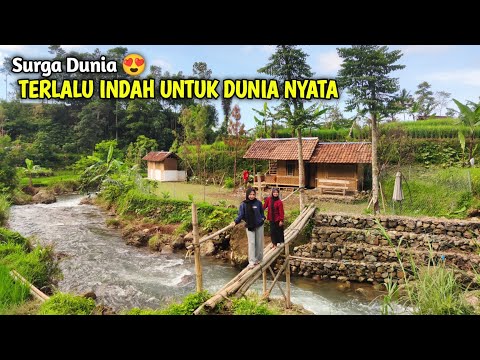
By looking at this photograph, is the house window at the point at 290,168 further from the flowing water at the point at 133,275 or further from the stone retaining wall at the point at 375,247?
the flowing water at the point at 133,275

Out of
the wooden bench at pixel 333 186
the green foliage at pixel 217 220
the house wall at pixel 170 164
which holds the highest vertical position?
the house wall at pixel 170 164

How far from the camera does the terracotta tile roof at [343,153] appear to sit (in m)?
11.9

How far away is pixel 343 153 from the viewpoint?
41.0 feet

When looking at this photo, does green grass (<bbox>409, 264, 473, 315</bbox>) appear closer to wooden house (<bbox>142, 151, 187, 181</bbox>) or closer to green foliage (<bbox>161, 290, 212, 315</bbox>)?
green foliage (<bbox>161, 290, 212, 315</bbox>)

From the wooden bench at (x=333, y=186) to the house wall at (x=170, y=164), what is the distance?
919cm

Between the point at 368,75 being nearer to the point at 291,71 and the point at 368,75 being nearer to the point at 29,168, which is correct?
the point at 291,71

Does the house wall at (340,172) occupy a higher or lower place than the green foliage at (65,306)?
higher

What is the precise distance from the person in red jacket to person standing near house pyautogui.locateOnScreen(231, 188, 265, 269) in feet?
2.01

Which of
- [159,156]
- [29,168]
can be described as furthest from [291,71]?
[29,168]

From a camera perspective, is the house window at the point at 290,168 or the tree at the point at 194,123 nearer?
the house window at the point at 290,168

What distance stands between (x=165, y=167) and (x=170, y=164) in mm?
365

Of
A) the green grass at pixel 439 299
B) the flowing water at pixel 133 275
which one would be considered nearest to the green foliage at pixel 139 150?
the flowing water at pixel 133 275

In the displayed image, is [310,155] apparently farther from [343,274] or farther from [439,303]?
[439,303]

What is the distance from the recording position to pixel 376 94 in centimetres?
932
